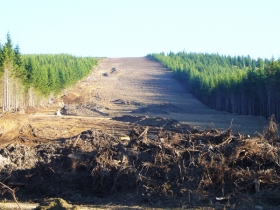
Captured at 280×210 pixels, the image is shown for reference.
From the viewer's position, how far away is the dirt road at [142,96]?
191 feet

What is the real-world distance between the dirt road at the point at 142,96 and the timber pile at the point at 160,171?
123 feet

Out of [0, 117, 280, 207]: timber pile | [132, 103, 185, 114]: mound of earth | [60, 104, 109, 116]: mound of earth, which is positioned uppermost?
[0, 117, 280, 207]: timber pile

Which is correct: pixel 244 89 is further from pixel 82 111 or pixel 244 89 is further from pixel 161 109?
pixel 82 111

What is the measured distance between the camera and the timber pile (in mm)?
12078

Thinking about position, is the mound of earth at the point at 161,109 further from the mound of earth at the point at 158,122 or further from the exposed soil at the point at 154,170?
the exposed soil at the point at 154,170

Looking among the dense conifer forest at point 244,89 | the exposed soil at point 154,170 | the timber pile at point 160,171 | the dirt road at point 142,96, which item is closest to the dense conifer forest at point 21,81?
the dirt road at point 142,96

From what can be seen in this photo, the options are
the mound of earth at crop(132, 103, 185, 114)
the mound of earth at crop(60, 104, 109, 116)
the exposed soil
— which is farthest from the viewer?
the mound of earth at crop(132, 103, 185, 114)

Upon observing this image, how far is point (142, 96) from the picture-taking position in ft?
274

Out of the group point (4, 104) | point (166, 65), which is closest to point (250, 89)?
point (4, 104)

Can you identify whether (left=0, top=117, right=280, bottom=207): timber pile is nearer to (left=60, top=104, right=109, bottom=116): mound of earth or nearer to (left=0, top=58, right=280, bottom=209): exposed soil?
(left=0, top=58, right=280, bottom=209): exposed soil

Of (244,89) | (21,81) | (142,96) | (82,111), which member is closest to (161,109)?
(244,89)

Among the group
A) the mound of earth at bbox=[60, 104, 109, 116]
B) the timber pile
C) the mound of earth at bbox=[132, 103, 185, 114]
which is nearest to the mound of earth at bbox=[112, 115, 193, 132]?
the mound of earth at bbox=[60, 104, 109, 116]

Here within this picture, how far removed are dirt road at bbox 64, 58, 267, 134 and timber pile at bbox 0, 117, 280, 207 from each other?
123 feet

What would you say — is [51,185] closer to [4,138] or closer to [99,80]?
[4,138]
